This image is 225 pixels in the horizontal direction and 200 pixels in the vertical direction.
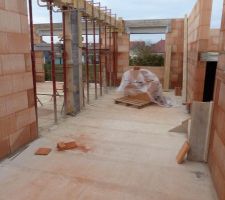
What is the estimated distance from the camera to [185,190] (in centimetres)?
256

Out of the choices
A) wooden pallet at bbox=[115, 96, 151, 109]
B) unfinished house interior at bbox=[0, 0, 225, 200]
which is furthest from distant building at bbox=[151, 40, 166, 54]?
unfinished house interior at bbox=[0, 0, 225, 200]

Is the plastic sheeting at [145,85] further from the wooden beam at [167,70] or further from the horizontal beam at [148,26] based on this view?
the horizontal beam at [148,26]

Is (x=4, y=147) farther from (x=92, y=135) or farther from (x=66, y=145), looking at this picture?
(x=92, y=135)

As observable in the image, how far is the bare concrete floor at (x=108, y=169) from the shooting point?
8.18 ft

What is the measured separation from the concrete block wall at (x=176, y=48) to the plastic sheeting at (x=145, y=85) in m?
2.35

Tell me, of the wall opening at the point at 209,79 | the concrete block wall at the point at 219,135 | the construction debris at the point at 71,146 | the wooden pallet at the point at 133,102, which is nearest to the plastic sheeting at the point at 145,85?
the wooden pallet at the point at 133,102

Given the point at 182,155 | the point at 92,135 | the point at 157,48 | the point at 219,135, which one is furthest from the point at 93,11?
the point at 157,48

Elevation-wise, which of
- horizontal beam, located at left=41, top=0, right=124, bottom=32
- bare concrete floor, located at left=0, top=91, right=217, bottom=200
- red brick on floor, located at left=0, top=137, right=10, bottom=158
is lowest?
bare concrete floor, located at left=0, top=91, right=217, bottom=200

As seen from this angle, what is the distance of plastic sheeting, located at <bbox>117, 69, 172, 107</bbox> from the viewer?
21.0 feet

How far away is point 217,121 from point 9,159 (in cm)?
263

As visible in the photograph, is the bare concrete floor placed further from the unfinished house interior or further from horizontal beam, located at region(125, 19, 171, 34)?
horizontal beam, located at region(125, 19, 171, 34)

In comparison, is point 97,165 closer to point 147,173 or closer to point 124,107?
point 147,173

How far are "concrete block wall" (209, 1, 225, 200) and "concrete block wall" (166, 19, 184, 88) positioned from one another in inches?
231

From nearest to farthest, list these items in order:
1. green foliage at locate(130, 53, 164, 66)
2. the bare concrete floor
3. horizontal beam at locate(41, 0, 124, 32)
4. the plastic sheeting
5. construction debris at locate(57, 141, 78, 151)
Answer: the bare concrete floor < construction debris at locate(57, 141, 78, 151) < horizontal beam at locate(41, 0, 124, 32) < the plastic sheeting < green foliage at locate(130, 53, 164, 66)
